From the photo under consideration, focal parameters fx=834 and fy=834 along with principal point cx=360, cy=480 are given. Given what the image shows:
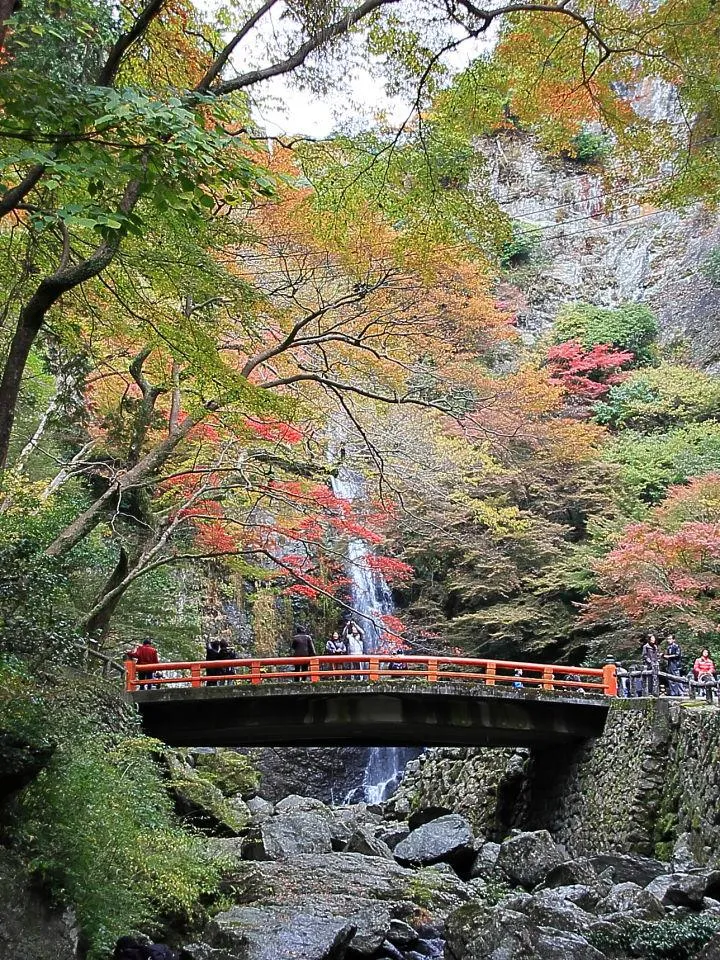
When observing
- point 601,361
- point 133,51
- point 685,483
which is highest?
point 601,361

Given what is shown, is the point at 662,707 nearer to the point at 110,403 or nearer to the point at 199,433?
the point at 199,433

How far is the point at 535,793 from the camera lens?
54.9 ft

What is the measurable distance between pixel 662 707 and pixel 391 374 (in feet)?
23.2

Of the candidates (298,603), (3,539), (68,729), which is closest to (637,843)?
(68,729)

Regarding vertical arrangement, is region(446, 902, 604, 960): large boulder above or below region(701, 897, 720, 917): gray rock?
below

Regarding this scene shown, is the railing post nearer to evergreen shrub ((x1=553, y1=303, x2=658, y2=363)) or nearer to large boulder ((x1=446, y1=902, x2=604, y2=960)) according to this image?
large boulder ((x1=446, y1=902, x2=604, y2=960))

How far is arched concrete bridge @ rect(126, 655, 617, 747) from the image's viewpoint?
13906 millimetres

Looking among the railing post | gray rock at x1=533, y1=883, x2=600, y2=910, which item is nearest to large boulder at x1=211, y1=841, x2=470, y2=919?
gray rock at x1=533, y1=883, x2=600, y2=910

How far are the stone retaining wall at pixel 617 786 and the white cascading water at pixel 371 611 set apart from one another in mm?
4484

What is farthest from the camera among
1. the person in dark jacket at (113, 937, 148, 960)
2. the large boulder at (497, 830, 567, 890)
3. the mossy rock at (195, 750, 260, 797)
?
the mossy rock at (195, 750, 260, 797)

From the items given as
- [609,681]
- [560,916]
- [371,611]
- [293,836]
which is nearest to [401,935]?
[560,916]

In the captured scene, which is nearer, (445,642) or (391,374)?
(391,374)

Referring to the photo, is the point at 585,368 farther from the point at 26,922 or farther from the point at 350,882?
the point at 26,922

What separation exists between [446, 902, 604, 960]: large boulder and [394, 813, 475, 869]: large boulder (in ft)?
17.8
